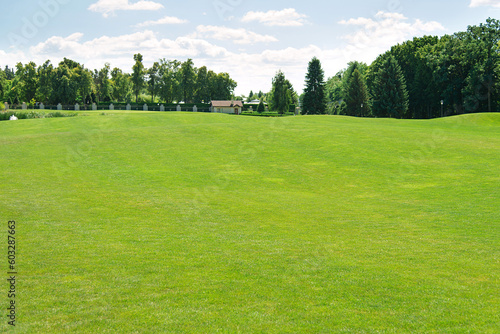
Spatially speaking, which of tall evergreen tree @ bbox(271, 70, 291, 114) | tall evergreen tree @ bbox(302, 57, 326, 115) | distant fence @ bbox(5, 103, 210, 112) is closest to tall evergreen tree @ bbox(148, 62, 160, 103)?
distant fence @ bbox(5, 103, 210, 112)

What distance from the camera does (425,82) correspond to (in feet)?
311

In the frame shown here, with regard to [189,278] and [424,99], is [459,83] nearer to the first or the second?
[424,99]

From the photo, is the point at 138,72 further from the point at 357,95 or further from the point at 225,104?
the point at 357,95

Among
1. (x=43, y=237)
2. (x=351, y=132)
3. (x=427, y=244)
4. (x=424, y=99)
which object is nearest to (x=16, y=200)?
(x=43, y=237)

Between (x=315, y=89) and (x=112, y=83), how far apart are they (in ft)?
233

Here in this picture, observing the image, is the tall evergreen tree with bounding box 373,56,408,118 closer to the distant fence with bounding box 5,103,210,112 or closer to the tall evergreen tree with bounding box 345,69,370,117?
the tall evergreen tree with bounding box 345,69,370,117

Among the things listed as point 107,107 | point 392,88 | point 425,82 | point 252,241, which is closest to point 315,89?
point 392,88

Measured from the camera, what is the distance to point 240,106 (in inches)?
5433

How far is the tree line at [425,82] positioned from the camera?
81.6 meters

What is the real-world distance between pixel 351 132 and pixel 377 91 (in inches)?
→ 2518

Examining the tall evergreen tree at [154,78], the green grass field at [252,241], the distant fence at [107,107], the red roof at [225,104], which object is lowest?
the green grass field at [252,241]

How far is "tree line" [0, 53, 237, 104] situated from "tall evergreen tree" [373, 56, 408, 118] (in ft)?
209

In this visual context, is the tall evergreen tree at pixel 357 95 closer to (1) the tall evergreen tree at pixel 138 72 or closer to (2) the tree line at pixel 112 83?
(2) the tree line at pixel 112 83

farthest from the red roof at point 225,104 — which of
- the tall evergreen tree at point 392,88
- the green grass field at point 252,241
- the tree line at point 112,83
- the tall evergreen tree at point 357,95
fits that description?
the green grass field at point 252,241
